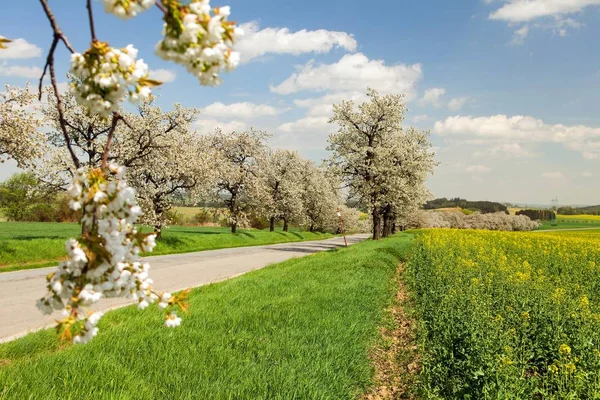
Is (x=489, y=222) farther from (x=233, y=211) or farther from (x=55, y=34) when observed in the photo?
(x=55, y=34)

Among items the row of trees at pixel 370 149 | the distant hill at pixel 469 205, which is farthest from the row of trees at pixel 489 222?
Result: the row of trees at pixel 370 149

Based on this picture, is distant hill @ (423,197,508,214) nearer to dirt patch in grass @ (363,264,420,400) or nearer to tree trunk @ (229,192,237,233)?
tree trunk @ (229,192,237,233)

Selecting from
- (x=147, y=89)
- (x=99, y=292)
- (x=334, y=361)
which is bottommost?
(x=334, y=361)

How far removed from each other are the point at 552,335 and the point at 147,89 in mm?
7665

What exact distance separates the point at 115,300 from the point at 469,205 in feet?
530

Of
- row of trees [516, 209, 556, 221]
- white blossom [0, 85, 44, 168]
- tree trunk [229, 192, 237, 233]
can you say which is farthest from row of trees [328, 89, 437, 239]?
row of trees [516, 209, 556, 221]

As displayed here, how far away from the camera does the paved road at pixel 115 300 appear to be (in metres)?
8.82

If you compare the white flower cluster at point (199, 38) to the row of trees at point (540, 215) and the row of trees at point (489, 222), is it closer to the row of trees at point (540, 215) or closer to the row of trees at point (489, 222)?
the row of trees at point (489, 222)

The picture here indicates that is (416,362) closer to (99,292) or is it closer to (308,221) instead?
(99,292)

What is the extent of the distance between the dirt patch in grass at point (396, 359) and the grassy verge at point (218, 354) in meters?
0.26

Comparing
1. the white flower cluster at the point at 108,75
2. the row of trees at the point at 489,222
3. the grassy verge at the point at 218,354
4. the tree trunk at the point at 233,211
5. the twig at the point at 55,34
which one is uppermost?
the twig at the point at 55,34

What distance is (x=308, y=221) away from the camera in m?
63.7

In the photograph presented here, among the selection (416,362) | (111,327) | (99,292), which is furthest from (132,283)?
(416,362)

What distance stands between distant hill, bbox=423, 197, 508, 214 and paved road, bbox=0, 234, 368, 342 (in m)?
133
